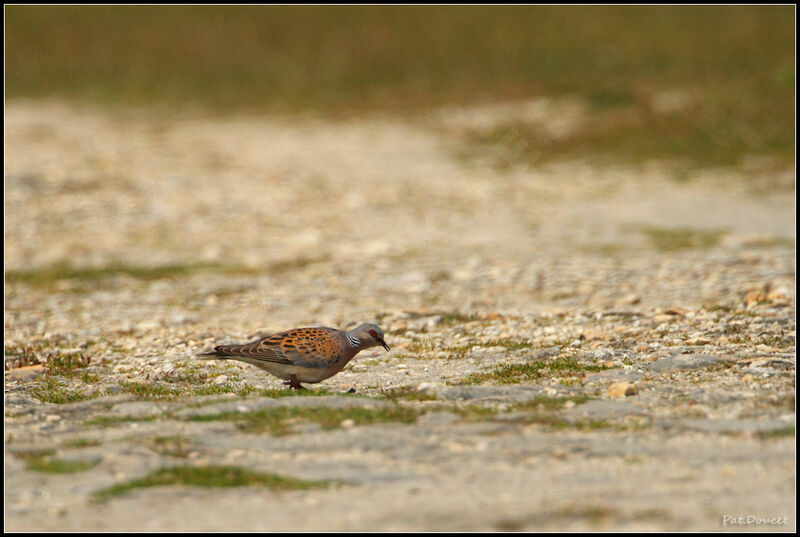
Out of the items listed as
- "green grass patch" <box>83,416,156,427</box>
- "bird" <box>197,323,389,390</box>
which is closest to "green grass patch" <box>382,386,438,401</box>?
"bird" <box>197,323,389,390</box>

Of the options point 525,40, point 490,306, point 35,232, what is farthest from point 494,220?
point 525,40

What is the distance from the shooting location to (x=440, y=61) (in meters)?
40.3

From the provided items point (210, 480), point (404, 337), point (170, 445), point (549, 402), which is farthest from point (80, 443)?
point (404, 337)

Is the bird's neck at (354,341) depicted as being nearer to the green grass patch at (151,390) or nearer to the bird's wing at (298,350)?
the bird's wing at (298,350)

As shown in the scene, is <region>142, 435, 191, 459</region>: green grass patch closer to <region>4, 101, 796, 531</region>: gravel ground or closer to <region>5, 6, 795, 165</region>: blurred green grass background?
<region>4, 101, 796, 531</region>: gravel ground

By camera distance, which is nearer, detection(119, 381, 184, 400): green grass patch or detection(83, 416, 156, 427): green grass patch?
detection(83, 416, 156, 427): green grass patch

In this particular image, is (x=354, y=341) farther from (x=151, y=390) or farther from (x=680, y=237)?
(x=680, y=237)

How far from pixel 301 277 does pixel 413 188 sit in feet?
27.4

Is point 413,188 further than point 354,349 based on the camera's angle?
Yes

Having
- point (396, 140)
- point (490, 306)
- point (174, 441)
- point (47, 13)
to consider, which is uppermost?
point (47, 13)

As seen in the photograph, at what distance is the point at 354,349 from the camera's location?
10328 millimetres

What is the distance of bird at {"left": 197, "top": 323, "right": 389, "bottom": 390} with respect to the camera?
9820 millimetres

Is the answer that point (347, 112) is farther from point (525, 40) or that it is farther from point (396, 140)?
point (525, 40)

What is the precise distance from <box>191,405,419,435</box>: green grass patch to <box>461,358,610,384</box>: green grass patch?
1.56 metres
